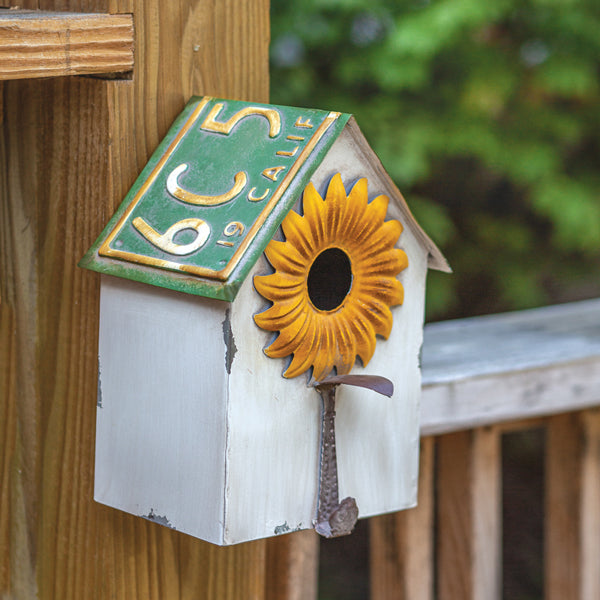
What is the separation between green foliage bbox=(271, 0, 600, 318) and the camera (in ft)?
11.0

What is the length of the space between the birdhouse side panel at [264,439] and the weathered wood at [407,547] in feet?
1.33

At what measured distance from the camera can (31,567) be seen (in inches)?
44.7

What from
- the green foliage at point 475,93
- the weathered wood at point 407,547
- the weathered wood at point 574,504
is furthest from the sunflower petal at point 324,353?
the green foliage at point 475,93

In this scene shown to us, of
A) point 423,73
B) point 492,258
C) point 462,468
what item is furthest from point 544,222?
point 462,468

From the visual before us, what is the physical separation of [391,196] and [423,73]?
2329 millimetres

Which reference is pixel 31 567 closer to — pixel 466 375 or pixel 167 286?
pixel 167 286

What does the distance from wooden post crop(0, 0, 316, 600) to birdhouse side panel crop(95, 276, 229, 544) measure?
0.12ft

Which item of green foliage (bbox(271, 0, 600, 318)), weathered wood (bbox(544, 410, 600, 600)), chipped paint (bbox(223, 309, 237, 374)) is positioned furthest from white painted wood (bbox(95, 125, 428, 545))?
green foliage (bbox(271, 0, 600, 318))

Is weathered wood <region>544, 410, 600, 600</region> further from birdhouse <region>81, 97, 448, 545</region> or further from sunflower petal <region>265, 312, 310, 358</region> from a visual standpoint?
sunflower petal <region>265, 312, 310, 358</region>

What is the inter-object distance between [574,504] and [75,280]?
3.01 feet

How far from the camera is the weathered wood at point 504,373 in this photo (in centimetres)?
139

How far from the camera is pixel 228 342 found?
959 millimetres

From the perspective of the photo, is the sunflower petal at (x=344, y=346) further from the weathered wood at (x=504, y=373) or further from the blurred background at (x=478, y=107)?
the blurred background at (x=478, y=107)

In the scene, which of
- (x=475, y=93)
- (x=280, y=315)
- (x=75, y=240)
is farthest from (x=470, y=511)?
(x=475, y=93)
